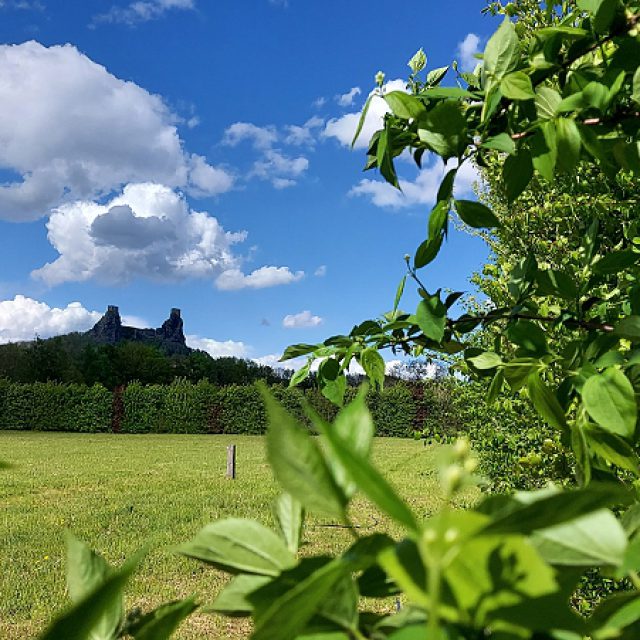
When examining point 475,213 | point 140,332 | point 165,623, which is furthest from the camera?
point 140,332

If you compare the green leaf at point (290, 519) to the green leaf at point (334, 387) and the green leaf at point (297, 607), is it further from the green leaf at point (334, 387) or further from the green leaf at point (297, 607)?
the green leaf at point (334, 387)

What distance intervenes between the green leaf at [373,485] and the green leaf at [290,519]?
168mm

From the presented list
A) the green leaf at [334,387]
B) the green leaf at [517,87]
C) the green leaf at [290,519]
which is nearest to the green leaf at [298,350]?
the green leaf at [334,387]

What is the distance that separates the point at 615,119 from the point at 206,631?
600 centimetres

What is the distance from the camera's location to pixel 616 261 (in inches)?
41.9

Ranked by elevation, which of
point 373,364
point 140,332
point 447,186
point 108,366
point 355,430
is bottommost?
point 355,430

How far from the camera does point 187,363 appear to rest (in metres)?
50.4

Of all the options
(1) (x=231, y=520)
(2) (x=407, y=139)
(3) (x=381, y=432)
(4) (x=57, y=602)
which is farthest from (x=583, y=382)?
(3) (x=381, y=432)

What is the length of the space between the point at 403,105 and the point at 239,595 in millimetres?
728

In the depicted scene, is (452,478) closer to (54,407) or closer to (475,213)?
(475,213)

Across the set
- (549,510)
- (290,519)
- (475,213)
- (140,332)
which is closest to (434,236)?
(475,213)

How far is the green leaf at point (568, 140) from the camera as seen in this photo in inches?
35.5

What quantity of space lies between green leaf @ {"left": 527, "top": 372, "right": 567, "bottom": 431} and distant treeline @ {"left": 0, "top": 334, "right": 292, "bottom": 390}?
39.8 metres

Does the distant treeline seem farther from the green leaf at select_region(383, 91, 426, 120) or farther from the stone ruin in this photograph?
the green leaf at select_region(383, 91, 426, 120)
